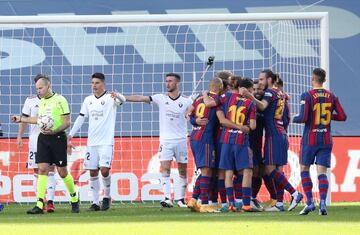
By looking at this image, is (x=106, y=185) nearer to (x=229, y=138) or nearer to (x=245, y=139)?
(x=229, y=138)

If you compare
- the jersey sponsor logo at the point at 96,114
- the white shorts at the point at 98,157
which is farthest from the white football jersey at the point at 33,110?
the white shorts at the point at 98,157

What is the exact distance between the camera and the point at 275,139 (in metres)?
14.8

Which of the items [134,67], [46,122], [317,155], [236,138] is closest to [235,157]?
[236,138]

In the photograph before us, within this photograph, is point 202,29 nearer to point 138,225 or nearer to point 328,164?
point 328,164

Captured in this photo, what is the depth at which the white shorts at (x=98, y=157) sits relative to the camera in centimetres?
1544

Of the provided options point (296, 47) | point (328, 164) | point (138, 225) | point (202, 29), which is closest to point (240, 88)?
point (328, 164)

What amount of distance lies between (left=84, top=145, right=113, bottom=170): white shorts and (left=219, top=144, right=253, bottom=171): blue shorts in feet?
6.54

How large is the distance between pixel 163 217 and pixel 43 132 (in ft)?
7.97

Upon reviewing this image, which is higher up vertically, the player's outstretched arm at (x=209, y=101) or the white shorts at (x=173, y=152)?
the player's outstretched arm at (x=209, y=101)

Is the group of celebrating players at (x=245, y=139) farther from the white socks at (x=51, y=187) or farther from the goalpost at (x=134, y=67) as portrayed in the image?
the goalpost at (x=134, y=67)

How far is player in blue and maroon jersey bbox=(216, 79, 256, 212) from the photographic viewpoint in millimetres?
14234

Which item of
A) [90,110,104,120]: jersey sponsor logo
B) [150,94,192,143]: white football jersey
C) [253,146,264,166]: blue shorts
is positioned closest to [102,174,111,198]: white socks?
[90,110,104,120]: jersey sponsor logo

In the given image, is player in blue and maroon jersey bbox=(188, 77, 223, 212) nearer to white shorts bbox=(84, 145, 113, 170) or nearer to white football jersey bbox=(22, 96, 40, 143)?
white shorts bbox=(84, 145, 113, 170)

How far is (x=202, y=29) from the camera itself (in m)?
20.3
